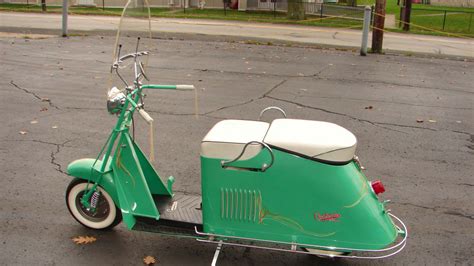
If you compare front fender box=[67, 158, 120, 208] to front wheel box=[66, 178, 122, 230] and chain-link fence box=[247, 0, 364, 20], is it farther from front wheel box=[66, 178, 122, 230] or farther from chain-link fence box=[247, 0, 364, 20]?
chain-link fence box=[247, 0, 364, 20]

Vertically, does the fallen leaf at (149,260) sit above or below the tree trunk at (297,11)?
below

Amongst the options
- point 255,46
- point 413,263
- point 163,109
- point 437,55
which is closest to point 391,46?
point 437,55

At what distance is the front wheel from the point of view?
391 centimetres

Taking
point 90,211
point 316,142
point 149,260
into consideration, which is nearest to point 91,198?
point 90,211

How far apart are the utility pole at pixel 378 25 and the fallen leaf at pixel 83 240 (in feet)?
35.7

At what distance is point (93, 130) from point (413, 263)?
13.8 feet

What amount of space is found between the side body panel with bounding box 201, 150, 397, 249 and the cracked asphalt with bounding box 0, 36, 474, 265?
0.46 m

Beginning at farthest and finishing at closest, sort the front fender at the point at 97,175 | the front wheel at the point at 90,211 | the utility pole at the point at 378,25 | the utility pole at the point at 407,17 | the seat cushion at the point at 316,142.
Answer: the utility pole at the point at 407,17
the utility pole at the point at 378,25
the front wheel at the point at 90,211
the front fender at the point at 97,175
the seat cushion at the point at 316,142

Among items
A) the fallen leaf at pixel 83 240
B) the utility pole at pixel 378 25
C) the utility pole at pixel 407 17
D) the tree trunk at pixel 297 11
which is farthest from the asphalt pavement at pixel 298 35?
the fallen leaf at pixel 83 240

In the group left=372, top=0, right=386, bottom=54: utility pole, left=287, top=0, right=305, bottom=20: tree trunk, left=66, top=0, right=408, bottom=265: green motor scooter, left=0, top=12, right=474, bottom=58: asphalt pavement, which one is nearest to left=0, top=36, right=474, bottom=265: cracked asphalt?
left=66, top=0, right=408, bottom=265: green motor scooter

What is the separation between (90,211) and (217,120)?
3.25m

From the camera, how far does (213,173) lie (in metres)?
3.31

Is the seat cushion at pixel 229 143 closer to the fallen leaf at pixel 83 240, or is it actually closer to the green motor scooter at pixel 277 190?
the green motor scooter at pixel 277 190

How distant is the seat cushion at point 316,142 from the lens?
3.19 m
